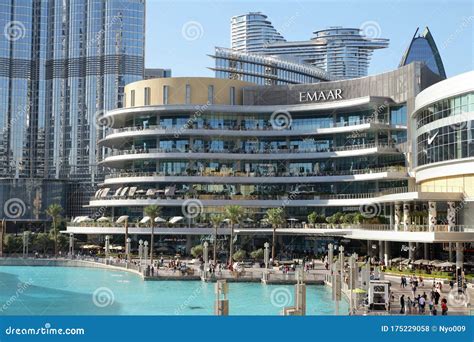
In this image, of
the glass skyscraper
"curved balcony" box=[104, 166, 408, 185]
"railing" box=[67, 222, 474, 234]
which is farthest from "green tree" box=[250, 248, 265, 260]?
the glass skyscraper

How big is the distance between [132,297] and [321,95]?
50.6 m

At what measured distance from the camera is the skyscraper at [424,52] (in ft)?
551

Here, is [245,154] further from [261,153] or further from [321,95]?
[321,95]

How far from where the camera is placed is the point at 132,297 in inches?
1908

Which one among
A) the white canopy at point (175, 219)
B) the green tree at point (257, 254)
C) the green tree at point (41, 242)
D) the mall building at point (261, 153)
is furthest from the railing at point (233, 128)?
the green tree at point (257, 254)

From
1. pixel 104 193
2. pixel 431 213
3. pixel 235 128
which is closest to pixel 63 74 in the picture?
pixel 104 193

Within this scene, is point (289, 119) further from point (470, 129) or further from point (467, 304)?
point (467, 304)

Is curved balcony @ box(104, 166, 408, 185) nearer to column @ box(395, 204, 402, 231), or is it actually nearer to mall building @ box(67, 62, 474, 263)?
mall building @ box(67, 62, 474, 263)

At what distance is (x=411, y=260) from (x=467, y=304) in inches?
919

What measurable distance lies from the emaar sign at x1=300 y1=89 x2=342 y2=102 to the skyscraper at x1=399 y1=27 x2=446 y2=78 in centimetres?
8184

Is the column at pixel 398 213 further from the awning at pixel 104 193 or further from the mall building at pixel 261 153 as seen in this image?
the awning at pixel 104 193

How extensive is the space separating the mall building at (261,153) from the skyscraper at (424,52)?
83154 millimetres

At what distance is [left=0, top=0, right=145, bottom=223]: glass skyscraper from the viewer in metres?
149

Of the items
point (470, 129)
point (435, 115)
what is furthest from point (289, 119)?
point (470, 129)
